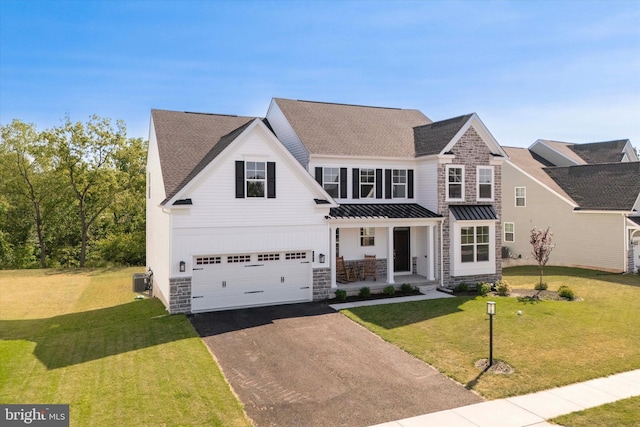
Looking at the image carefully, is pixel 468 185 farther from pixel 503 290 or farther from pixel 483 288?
pixel 503 290

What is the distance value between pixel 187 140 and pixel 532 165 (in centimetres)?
2633

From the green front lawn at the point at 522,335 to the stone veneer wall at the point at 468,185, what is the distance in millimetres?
2611

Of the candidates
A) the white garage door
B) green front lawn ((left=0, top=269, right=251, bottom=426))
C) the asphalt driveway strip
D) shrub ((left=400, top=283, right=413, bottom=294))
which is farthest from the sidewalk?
the white garage door

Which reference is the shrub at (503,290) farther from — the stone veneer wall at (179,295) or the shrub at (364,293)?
the stone veneer wall at (179,295)

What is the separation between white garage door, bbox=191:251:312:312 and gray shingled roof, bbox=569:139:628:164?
31884 mm

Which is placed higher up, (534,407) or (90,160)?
(90,160)

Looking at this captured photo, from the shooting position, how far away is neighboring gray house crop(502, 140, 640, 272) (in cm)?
2547

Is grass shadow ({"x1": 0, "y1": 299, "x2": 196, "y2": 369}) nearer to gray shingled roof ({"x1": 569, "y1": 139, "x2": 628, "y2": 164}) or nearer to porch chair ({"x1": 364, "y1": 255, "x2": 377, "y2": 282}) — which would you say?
porch chair ({"x1": 364, "y1": 255, "x2": 377, "y2": 282})

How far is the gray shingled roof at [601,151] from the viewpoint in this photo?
36.3m

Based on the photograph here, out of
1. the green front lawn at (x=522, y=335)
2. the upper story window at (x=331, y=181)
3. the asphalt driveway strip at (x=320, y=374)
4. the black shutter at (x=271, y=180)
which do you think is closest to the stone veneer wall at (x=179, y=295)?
the asphalt driveway strip at (x=320, y=374)

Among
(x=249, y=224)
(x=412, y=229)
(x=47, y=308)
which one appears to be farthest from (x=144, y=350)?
(x=412, y=229)

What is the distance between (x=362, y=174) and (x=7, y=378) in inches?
614

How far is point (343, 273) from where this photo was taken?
65.8 feet

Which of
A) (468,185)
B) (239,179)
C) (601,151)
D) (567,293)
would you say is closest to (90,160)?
(239,179)
